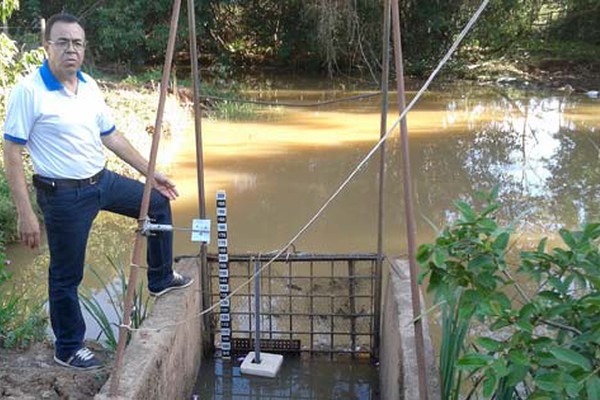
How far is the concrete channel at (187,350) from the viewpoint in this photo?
2.46m

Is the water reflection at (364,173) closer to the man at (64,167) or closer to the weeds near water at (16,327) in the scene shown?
the weeds near water at (16,327)

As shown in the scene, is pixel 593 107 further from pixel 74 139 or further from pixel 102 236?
pixel 74 139

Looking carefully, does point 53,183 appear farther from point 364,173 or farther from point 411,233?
point 364,173

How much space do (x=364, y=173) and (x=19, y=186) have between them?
5277 mm

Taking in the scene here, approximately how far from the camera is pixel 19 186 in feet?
8.35

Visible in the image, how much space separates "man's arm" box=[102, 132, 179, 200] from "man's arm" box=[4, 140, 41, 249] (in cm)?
51

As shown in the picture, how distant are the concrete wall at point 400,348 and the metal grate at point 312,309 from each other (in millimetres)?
182

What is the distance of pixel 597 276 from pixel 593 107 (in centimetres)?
1084

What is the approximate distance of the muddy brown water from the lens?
5713 millimetres

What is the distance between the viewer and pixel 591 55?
16.7m

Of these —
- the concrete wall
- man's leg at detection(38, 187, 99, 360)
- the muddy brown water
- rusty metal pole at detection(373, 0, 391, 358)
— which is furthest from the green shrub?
the muddy brown water

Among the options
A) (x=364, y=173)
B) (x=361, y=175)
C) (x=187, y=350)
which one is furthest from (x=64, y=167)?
(x=364, y=173)

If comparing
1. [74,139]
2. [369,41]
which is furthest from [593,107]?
[74,139]

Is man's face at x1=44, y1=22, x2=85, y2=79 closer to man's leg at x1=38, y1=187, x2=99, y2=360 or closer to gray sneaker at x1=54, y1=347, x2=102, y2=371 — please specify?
man's leg at x1=38, y1=187, x2=99, y2=360
